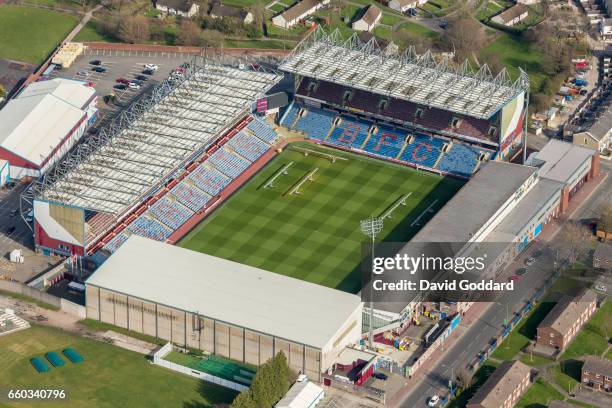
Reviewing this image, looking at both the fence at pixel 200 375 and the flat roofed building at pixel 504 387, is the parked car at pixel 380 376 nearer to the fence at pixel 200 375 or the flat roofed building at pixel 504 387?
the flat roofed building at pixel 504 387

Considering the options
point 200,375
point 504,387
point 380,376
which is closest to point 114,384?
point 200,375

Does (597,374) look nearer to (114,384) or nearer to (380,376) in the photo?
(380,376)

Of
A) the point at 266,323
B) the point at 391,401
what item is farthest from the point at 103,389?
the point at 391,401

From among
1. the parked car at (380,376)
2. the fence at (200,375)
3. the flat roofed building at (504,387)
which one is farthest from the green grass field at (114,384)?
the flat roofed building at (504,387)

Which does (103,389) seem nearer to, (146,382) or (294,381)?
(146,382)

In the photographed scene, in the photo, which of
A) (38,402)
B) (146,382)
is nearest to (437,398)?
(146,382)

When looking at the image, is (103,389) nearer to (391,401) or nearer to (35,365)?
(35,365)
